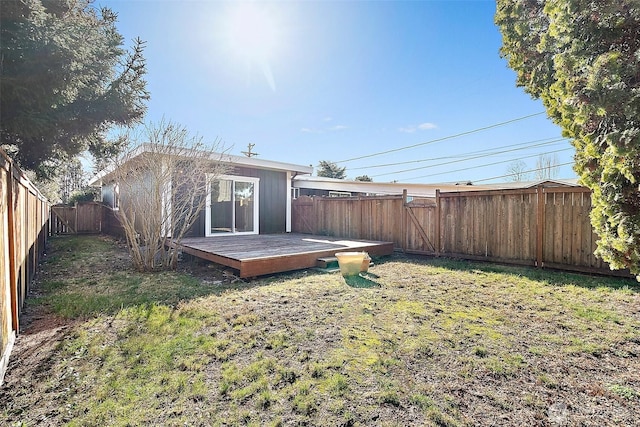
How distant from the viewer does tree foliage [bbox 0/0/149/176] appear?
4.61m

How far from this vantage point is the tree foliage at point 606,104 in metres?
1.85

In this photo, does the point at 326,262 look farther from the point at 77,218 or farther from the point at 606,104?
the point at 77,218

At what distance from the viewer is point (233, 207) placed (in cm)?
902

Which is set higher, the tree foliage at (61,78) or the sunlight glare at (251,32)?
the sunlight glare at (251,32)

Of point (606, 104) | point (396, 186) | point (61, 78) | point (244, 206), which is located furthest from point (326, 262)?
point (61, 78)

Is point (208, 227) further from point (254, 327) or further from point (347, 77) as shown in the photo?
point (347, 77)

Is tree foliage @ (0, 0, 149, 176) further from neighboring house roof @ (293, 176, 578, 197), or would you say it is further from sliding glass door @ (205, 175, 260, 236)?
neighboring house roof @ (293, 176, 578, 197)

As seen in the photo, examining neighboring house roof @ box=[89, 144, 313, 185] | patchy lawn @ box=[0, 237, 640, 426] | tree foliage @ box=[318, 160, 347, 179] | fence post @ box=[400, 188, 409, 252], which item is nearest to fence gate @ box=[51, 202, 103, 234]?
neighboring house roof @ box=[89, 144, 313, 185]

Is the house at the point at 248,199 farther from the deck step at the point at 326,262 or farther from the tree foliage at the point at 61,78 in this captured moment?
the deck step at the point at 326,262

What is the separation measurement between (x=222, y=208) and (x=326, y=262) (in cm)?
430

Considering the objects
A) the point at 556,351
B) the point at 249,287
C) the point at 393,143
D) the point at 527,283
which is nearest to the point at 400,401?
the point at 556,351

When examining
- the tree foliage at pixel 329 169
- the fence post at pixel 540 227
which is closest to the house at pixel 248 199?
the fence post at pixel 540 227

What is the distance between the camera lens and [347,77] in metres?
10.9

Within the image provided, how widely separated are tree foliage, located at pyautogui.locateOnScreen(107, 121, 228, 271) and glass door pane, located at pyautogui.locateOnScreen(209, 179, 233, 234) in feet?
8.58
